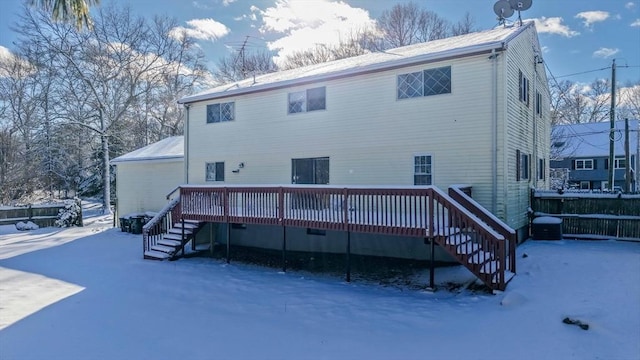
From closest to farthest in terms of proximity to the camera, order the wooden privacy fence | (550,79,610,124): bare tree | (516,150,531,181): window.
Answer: (516,150,531,181): window < the wooden privacy fence < (550,79,610,124): bare tree

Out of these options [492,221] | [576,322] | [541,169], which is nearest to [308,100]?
[492,221]

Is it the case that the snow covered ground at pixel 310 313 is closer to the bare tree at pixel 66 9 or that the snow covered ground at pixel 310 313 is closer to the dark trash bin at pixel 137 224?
the bare tree at pixel 66 9

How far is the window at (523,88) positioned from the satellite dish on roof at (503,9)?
2290mm

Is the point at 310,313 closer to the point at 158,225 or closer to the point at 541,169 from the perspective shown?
the point at 158,225

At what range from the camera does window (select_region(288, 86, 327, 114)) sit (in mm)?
11992

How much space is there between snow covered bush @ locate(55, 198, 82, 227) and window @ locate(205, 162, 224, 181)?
26.7 feet

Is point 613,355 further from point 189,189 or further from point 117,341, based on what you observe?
point 189,189

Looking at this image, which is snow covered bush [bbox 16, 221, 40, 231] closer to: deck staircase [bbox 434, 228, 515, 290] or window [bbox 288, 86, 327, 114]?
window [bbox 288, 86, 327, 114]

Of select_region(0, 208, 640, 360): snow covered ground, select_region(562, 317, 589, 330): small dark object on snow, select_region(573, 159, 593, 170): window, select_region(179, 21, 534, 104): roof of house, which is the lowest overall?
select_region(0, 208, 640, 360): snow covered ground

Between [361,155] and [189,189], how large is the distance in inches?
209

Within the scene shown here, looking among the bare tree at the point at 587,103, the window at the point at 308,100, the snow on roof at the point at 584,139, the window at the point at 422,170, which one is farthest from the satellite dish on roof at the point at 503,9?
the bare tree at the point at 587,103

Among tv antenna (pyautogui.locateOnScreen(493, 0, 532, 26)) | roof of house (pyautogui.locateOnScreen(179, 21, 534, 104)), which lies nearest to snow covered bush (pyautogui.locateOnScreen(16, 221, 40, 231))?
roof of house (pyautogui.locateOnScreen(179, 21, 534, 104))

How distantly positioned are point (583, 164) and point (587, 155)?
1.06m

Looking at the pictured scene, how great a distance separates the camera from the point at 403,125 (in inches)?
415
